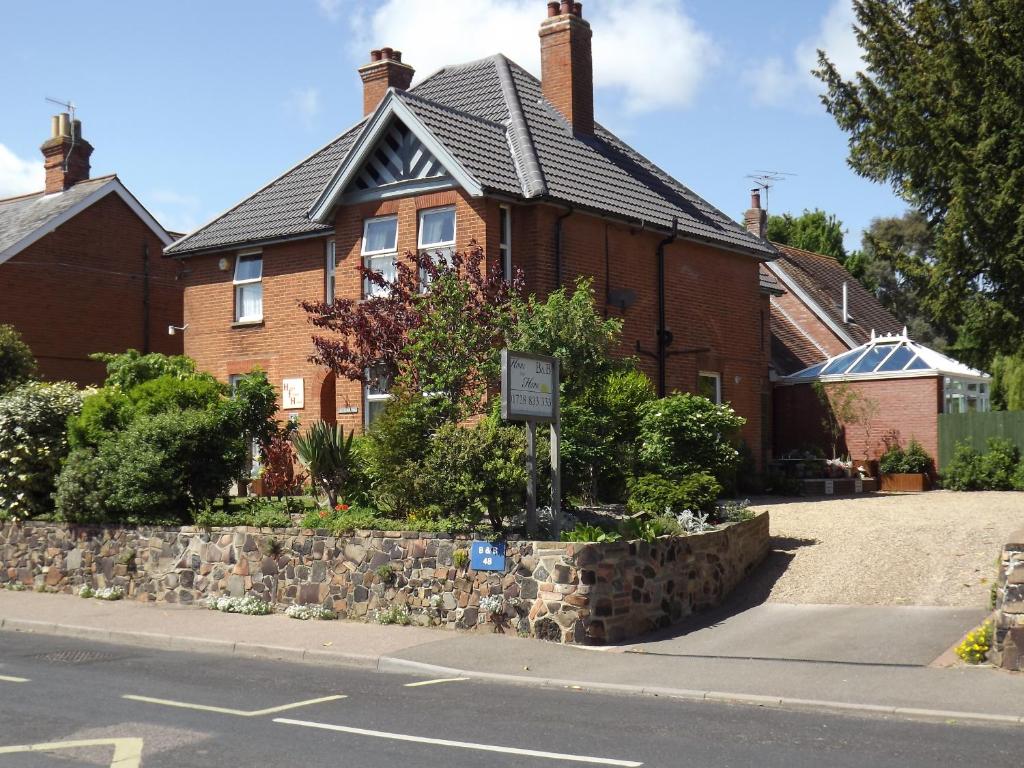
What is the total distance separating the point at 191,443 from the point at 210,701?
7504 millimetres

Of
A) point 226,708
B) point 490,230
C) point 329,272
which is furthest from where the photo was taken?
point 329,272

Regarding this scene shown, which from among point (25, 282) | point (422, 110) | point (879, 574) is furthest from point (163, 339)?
point (879, 574)

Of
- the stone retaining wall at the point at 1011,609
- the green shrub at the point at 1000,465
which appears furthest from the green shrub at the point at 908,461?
the stone retaining wall at the point at 1011,609

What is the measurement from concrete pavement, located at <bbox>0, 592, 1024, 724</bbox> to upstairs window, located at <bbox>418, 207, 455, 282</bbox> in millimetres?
8211

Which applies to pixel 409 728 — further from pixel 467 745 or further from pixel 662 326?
pixel 662 326

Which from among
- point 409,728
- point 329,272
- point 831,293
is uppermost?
point 831,293

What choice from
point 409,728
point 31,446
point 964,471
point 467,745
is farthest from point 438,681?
point 964,471

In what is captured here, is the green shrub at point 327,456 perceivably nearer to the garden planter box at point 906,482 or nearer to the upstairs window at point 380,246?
the upstairs window at point 380,246

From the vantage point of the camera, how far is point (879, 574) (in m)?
15.1

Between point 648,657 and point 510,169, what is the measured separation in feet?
38.0

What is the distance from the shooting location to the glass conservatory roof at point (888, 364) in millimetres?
28438

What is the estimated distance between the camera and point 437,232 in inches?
838

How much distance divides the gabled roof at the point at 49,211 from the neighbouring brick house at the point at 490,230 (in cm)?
653

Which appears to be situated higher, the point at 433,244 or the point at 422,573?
the point at 433,244
